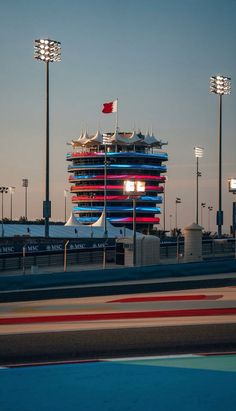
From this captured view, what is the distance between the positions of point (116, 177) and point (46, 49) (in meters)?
71.5

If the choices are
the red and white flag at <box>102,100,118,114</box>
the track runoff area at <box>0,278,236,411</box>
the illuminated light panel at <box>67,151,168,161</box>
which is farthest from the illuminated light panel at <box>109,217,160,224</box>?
the track runoff area at <box>0,278,236,411</box>

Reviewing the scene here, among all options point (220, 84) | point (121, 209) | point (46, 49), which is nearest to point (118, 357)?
point (46, 49)

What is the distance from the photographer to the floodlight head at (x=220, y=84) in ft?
194

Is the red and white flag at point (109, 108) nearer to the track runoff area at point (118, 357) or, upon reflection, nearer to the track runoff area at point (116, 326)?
the track runoff area at point (116, 326)

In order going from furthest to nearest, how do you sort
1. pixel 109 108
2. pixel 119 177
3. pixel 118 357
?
pixel 119 177 < pixel 109 108 < pixel 118 357

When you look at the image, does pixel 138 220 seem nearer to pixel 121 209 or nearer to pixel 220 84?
pixel 121 209

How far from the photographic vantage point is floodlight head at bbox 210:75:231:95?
59.0 metres

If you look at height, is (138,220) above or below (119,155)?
below

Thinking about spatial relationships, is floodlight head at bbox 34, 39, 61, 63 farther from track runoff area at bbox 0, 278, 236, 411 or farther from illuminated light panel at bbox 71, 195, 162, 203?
illuminated light panel at bbox 71, 195, 162, 203

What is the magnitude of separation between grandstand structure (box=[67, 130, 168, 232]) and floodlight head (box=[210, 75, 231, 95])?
57.2 m

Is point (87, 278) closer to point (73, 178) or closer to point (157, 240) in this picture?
point (157, 240)

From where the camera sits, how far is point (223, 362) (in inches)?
376

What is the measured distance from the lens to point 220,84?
5969 centimetres

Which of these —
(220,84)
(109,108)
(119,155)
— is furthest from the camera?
(119,155)
